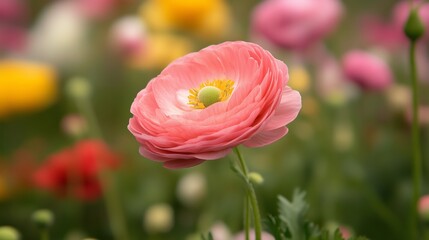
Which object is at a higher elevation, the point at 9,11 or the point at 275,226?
the point at 275,226

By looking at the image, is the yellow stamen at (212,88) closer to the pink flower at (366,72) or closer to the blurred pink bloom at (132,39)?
the pink flower at (366,72)

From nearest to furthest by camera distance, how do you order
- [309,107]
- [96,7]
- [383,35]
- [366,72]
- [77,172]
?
[366,72], [77,172], [309,107], [383,35], [96,7]

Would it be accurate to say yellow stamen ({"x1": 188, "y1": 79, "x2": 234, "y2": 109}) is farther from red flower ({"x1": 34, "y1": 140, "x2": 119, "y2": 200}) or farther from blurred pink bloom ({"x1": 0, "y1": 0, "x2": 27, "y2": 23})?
blurred pink bloom ({"x1": 0, "y1": 0, "x2": 27, "y2": 23})

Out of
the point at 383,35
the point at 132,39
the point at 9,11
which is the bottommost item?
the point at 383,35

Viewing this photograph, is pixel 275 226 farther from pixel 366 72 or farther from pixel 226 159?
pixel 226 159

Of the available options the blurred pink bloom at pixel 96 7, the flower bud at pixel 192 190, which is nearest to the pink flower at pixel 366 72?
the flower bud at pixel 192 190

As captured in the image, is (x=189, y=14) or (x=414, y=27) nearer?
(x=414, y=27)

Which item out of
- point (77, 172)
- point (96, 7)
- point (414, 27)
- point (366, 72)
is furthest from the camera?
point (96, 7)

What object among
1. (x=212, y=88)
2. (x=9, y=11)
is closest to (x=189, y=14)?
(x=9, y=11)
